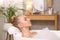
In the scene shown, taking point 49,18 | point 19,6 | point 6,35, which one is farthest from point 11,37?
point 19,6

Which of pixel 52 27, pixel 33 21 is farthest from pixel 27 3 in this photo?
pixel 52 27

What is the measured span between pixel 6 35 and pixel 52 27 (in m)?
1.69

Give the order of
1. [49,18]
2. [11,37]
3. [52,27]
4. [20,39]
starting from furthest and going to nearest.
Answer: [52,27] < [49,18] < [11,37] < [20,39]

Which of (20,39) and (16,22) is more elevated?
(16,22)

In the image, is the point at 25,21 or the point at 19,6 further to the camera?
the point at 19,6

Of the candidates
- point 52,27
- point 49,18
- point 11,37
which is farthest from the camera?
point 52,27

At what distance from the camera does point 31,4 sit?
12.6 feet

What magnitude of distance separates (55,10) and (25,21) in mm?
1510

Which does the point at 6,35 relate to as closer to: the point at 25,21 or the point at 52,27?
the point at 25,21

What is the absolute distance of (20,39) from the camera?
2.22 metres

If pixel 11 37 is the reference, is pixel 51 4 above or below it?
above

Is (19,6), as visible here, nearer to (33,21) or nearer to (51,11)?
(33,21)

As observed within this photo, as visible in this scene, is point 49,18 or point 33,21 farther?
point 33,21

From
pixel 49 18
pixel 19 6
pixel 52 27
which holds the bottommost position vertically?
pixel 52 27
